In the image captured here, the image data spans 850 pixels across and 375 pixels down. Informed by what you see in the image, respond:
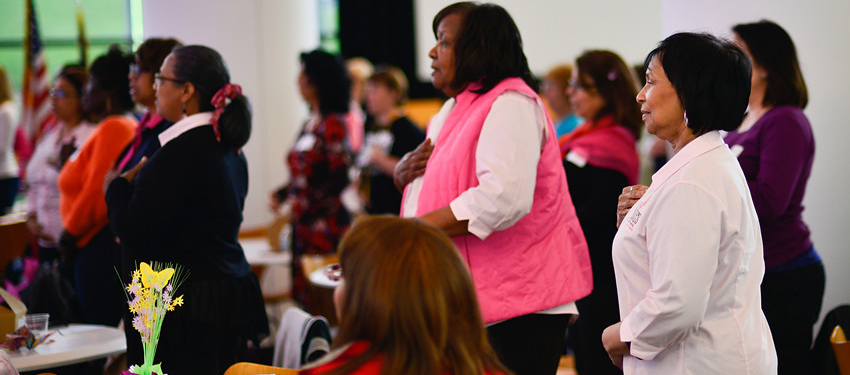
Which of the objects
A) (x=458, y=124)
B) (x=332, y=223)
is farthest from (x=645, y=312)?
(x=332, y=223)

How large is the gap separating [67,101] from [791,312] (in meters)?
3.56

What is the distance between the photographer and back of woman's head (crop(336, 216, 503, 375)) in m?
1.35

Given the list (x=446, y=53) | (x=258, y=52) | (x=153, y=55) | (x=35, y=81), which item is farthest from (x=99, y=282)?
(x=35, y=81)

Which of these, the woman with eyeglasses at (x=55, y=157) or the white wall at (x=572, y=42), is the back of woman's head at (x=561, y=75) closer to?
the white wall at (x=572, y=42)

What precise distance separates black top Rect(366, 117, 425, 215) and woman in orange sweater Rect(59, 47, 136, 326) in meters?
2.31

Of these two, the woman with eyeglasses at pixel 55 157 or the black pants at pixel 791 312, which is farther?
the woman with eyeglasses at pixel 55 157

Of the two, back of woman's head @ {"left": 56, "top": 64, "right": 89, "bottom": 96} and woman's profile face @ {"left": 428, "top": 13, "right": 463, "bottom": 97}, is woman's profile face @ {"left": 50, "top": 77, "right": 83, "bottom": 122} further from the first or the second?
woman's profile face @ {"left": 428, "top": 13, "right": 463, "bottom": 97}

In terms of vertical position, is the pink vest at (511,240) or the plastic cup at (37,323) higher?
the pink vest at (511,240)

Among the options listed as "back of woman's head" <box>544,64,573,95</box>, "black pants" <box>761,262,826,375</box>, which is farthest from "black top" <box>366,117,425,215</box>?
"black pants" <box>761,262,826,375</box>

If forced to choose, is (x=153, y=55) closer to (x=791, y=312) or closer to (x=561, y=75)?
(x=561, y=75)

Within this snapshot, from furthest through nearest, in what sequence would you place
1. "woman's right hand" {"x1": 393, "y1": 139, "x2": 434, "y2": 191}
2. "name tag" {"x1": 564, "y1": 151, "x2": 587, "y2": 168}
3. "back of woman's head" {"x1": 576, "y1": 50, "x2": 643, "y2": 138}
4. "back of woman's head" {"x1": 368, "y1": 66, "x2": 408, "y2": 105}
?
"back of woman's head" {"x1": 368, "y1": 66, "x2": 408, "y2": 105} < "back of woman's head" {"x1": 576, "y1": 50, "x2": 643, "y2": 138} < "name tag" {"x1": 564, "y1": 151, "x2": 587, "y2": 168} < "woman's right hand" {"x1": 393, "y1": 139, "x2": 434, "y2": 191}

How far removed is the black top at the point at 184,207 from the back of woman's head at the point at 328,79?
2.31 meters

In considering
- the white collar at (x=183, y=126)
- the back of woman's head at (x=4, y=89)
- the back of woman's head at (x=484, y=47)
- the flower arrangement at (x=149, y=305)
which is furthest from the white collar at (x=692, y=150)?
the back of woman's head at (x=4, y=89)

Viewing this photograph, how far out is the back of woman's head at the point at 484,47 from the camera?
92.8 inches
